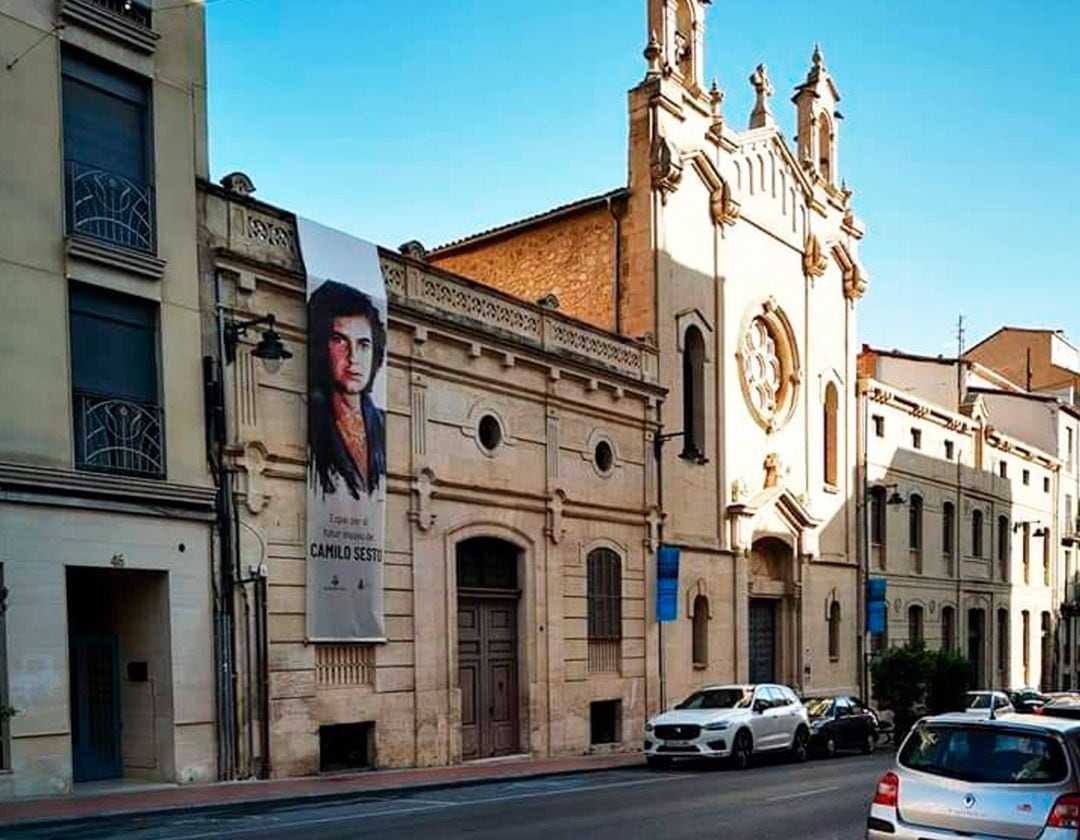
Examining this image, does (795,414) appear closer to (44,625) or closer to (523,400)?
(523,400)

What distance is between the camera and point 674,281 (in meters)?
29.6

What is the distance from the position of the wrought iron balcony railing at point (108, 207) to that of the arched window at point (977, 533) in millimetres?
37968

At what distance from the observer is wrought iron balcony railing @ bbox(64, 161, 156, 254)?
16.2 metres

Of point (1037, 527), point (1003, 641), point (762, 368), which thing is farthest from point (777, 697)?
point (1037, 527)

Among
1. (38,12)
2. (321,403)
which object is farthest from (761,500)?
(38,12)

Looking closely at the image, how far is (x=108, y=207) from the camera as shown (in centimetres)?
1669

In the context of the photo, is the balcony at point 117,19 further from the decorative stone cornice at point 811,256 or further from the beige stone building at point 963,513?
the beige stone building at point 963,513

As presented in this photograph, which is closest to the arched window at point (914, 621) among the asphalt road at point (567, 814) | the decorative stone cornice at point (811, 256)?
the decorative stone cornice at point (811, 256)

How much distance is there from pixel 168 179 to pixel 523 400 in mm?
Result: 9111

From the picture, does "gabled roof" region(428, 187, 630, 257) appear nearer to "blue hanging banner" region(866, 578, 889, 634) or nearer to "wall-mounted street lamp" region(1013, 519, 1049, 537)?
"blue hanging banner" region(866, 578, 889, 634)

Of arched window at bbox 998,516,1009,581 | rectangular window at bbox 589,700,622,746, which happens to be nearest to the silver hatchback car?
rectangular window at bbox 589,700,622,746

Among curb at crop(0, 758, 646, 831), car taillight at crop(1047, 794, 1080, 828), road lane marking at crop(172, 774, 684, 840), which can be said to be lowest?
road lane marking at crop(172, 774, 684, 840)

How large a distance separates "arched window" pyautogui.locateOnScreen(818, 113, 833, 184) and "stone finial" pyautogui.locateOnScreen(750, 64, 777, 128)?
4497 mm

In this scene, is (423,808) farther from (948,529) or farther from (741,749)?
(948,529)
